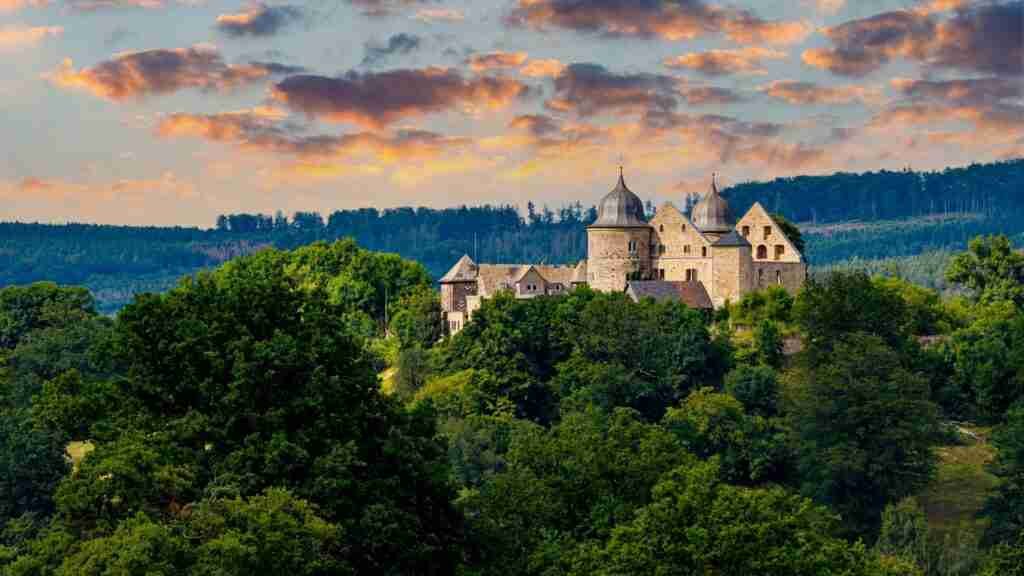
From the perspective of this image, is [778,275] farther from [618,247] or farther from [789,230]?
[789,230]

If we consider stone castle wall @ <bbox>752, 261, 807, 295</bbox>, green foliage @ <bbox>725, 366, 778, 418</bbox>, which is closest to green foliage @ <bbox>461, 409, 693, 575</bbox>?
green foliage @ <bbox>725, 366, 778, 418</bbox>

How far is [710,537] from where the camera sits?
140 feet

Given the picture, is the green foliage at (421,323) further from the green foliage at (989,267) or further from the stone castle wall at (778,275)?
the green foliage at (989,267)

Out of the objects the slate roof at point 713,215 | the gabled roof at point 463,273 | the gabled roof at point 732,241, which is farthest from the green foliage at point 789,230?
the gabled roof at point 463,273

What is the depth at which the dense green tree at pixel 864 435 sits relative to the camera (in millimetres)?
72125

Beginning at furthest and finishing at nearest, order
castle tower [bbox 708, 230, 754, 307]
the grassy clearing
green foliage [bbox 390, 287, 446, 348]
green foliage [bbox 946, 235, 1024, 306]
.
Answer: green foliage [bbox 390, 287, 446, 348] < green foliage [bbox 946, 235, 1024, 306] < castle tower [bbox 708, 230, 754, 307] < the grassy clearing

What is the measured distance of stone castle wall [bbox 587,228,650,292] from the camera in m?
95.8

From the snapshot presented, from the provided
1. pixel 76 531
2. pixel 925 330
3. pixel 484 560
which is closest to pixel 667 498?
pixel 484 560

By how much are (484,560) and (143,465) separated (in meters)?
10.7

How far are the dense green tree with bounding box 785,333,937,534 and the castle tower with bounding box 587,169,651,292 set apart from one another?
2252 centimetres

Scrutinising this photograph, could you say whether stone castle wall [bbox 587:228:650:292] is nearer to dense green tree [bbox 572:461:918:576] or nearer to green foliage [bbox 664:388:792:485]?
green foliage [bbox 664:388:792:485]

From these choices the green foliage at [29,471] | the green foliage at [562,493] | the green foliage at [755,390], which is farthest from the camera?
the green foliage at [755,390]

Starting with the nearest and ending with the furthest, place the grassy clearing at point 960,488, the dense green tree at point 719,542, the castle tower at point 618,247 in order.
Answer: the dense green tree at point 719,542 < the grassy clearing at point 960,488 < the castle tower at point 618,247

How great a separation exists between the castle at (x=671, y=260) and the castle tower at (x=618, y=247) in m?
0.06
